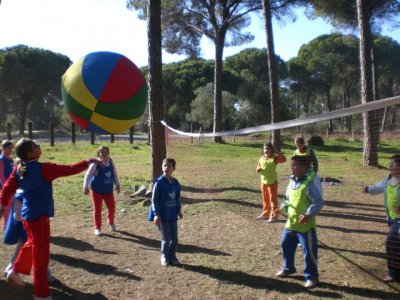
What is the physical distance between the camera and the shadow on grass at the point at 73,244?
625cm

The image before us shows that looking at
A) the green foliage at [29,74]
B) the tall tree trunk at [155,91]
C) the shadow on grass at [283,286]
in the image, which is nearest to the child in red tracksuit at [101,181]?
the tall tree trunk at [155,91]

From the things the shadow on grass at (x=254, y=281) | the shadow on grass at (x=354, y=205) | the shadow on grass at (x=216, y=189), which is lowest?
the shadow on grass at (x=254, y=281)

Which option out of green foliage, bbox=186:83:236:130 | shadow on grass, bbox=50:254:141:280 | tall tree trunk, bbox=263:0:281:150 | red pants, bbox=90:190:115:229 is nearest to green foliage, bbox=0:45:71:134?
green foliage, bbox=186:83:236:130

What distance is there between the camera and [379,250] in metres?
6.04

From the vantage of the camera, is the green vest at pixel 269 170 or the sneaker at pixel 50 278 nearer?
the sneaker at pixel 50 278

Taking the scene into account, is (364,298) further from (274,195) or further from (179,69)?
(179,69)

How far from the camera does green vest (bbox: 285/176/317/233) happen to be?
4.68m

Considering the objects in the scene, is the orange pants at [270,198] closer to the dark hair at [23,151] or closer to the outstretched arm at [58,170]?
the outstretched arm at [58,170]

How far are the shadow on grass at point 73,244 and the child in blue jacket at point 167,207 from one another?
3.45 ft

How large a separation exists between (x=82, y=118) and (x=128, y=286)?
82.2 inches

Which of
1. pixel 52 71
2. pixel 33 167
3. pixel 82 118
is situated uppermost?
pixel 52 71

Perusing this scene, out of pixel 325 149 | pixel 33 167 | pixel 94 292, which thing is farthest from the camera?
pixel 325 149

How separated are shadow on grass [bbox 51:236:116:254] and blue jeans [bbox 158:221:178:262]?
1004 millimetres

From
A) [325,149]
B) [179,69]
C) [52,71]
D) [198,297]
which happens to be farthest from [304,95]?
[198,297]
